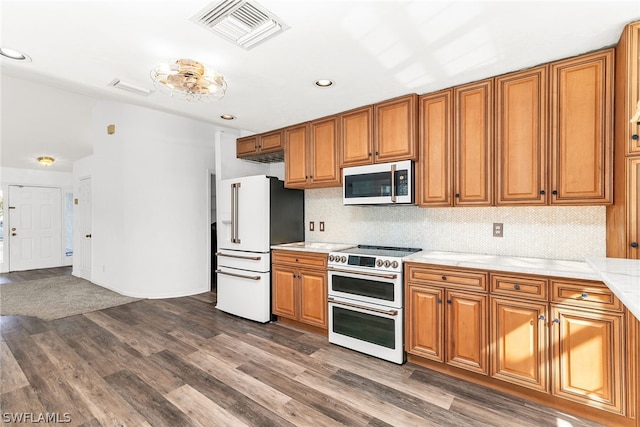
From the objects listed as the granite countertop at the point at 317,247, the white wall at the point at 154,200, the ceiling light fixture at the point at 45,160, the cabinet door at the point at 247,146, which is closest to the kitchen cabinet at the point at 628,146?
the granite countertop at the point at 317,247

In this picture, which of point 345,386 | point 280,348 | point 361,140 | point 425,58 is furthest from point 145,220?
point 425,58

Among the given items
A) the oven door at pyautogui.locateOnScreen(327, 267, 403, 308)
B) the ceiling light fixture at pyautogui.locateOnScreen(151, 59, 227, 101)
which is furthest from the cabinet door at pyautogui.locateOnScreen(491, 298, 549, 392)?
the ceiling light fixture at pyautogui.locateOnScreen(151, 59, 227, 101)

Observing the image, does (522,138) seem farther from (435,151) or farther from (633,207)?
(633,207)

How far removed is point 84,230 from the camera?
5.86m

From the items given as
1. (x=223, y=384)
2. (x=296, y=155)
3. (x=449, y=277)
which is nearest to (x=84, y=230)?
(x=296, y=155)

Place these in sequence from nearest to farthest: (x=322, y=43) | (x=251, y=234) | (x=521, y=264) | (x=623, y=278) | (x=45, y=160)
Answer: (x=623, y=278) → (x=322, y=43) → (x=521, y=264) → (x=251, y=234) → (x=45, y=160)

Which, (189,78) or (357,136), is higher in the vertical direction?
(189,78)

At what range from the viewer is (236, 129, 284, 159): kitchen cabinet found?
391 cm

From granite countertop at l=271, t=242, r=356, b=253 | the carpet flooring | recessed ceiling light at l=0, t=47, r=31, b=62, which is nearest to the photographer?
recessed ceiling light at l=0, t=47, r=31, b=62

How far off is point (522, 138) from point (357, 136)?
58.4 inches

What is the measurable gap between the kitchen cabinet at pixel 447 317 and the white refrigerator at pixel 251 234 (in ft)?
5.70

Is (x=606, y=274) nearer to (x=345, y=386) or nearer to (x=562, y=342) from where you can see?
(x=562, y=342)

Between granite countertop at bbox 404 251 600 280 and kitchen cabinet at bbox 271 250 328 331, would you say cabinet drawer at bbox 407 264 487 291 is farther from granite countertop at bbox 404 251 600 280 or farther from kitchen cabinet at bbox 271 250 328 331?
kitchen cabinet at bbox 271 250 328 331

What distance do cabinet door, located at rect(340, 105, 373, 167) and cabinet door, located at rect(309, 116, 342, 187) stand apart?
4.3 inches
